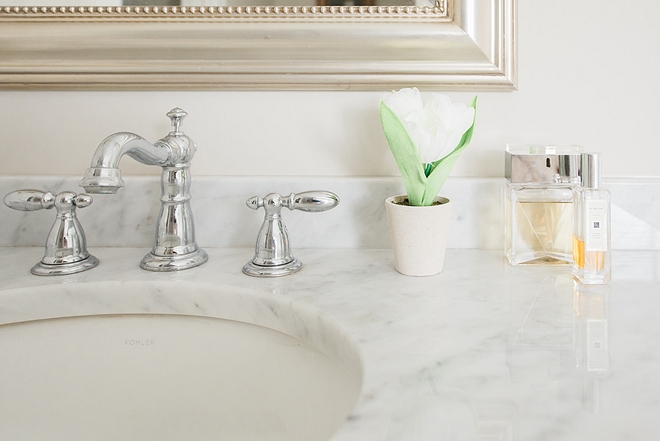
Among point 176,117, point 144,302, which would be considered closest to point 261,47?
point 176,117

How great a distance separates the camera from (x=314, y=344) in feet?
1.70

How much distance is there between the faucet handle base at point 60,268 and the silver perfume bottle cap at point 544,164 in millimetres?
575

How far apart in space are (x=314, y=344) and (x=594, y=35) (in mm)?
594

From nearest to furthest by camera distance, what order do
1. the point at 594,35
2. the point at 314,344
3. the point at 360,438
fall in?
the point at 360,438 → the point at 314,344 → the point at 594,35

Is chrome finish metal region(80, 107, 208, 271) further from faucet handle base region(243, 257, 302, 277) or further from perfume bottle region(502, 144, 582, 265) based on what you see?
perfume bottle region(502, 144, 582, 265)

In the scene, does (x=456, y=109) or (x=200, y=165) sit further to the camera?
→ (x=200, y=165)

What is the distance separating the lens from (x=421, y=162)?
Answer: 609 millimetres

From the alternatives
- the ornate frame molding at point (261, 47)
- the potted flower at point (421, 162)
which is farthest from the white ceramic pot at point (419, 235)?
the ornate frame molding at point (261, 47)

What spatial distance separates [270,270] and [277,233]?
49mm

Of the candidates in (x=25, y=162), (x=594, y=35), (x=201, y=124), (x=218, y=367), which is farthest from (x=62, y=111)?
(x=594, y=35)

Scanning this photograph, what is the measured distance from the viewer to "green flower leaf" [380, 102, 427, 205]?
0.59 m

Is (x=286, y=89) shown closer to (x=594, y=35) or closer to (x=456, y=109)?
(x=456, y=109)

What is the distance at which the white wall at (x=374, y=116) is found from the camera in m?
0.71

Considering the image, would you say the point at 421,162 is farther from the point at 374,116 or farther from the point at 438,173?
the point at 374,116
